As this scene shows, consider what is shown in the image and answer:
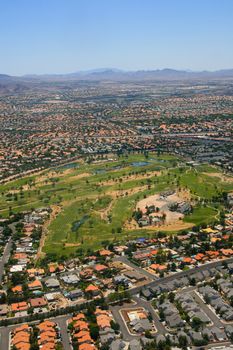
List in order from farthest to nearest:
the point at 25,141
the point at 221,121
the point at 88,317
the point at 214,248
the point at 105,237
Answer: the point at 221,121 < the point at 25,141 < the point at 105,237 < the point at 214,248 < the point at 88,317

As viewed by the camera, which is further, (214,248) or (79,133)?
(79,133)

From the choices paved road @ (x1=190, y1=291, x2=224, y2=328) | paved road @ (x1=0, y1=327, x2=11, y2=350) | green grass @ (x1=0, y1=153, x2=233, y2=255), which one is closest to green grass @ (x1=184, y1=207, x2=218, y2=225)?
green grass @ (x1=0, y1=153, x2=233, y2=255)

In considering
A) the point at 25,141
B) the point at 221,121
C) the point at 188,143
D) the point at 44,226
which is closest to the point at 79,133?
the point at 25,141

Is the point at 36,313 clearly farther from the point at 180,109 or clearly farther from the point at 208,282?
the point at 180,109

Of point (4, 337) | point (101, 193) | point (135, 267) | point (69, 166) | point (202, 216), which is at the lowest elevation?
point (4, 337)

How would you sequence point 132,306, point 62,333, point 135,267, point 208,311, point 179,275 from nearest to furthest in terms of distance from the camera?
point 62,333
point 208,311
point 132,306
point 179,275
point 135,267

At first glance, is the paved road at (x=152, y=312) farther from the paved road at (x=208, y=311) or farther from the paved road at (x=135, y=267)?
the paved road at (x=135, y=267)

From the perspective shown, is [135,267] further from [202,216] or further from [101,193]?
[101,193]

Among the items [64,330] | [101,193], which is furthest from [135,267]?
[101,193]

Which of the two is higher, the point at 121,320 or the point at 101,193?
the point at 101,193
